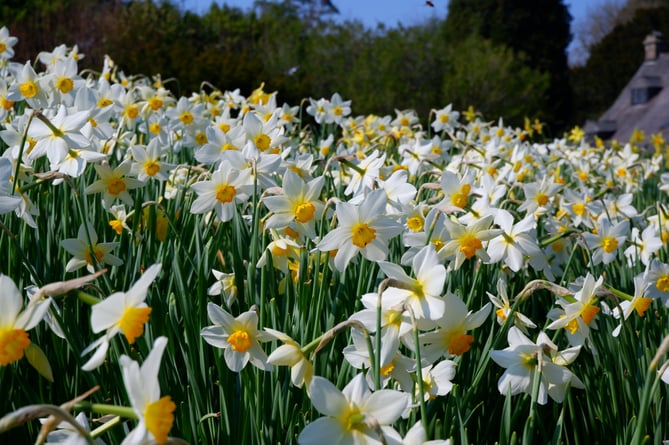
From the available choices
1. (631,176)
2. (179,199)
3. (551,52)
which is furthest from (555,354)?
(551,52)

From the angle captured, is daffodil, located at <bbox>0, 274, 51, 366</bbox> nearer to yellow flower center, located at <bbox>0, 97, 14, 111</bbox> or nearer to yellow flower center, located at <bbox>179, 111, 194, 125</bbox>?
yellow flower center, located at <bbox>0, 97, 14, 111</bbox>

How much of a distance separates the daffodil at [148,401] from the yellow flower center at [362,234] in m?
0.65

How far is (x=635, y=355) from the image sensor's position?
1.70 meters

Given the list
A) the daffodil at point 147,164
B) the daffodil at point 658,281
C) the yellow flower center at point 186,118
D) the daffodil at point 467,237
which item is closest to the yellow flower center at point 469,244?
the daffodil at point 467,237

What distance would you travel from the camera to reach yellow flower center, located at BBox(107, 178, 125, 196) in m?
1.92

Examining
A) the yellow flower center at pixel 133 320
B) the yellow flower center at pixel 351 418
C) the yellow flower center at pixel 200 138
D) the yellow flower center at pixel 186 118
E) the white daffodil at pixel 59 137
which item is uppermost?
the yellow flower center at pixel 186 118

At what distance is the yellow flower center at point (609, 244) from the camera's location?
2.27 m

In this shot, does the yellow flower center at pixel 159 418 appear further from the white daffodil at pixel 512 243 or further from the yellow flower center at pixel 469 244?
the white daffodil at pixel 512 243

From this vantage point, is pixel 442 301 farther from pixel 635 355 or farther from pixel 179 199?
pixel 179 199

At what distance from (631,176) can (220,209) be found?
3.98 metres

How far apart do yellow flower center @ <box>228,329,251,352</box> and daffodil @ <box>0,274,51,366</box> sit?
15.4 inches

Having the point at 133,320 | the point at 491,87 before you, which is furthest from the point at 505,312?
the point at 491,87

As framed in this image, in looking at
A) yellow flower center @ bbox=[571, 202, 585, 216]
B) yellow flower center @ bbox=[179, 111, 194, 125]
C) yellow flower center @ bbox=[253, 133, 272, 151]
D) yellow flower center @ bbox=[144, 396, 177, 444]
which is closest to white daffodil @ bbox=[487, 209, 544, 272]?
yellow flower center @ bbox=[253, 133, 272, 151]

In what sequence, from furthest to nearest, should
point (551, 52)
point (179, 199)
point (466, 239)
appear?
1. point (551, 52)
2. point (179, 199)
3. point (466, 239)
